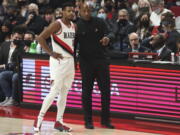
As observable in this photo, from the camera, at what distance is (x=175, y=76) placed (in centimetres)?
986

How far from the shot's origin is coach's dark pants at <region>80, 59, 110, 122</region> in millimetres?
9578

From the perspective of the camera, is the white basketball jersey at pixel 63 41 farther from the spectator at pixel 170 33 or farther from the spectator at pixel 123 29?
the spectator at pixel 123 29

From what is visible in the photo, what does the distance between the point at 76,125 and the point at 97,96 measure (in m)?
1.00

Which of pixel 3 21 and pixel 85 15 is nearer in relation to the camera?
pixel 85 15

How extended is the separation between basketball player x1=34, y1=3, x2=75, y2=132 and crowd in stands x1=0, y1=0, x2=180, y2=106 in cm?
193

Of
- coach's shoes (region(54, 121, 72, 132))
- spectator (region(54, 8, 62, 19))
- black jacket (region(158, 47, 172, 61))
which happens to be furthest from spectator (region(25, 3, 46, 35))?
coach's shoes (region(54, 121, 72, 132))

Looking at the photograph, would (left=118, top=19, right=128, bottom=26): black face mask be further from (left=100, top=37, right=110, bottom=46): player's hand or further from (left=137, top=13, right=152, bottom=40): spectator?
(left=100, top=37, right=110, bottom=46): player's hand

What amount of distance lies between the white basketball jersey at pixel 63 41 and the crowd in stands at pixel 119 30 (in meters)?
1.91

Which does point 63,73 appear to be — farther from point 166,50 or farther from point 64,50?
point 166,50

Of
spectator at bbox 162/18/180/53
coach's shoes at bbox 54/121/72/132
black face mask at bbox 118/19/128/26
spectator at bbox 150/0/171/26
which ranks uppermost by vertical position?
spectator at bbox 150/0/171/26

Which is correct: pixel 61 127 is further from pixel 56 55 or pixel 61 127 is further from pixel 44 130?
pixel 56 55

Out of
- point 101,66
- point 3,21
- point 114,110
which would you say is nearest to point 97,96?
point 114,110

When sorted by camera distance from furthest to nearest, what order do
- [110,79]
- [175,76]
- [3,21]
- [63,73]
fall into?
1. [3,21]
2. [110,79]
3. [175,76]
4. [63,73]

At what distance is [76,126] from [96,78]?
87 centimetres
